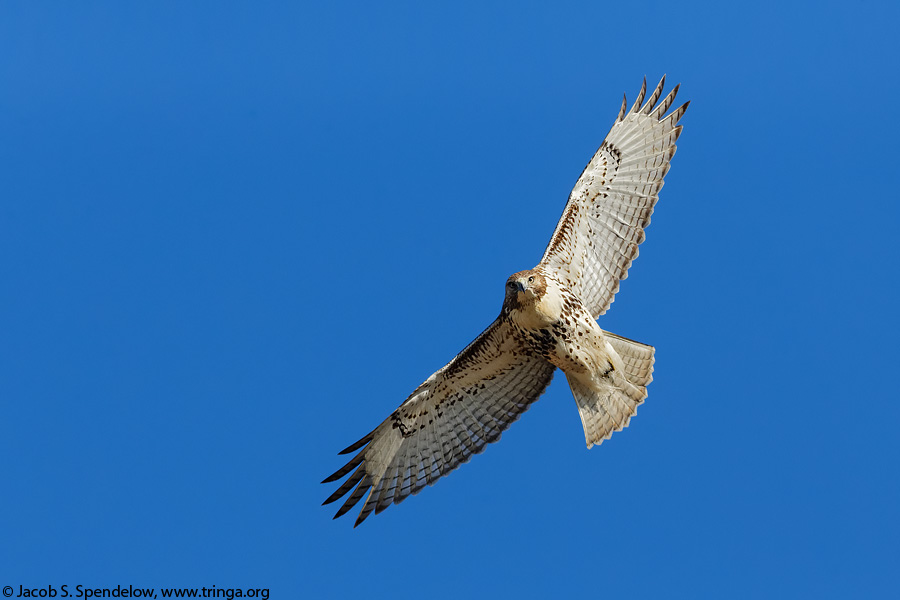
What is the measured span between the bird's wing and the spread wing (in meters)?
1.21

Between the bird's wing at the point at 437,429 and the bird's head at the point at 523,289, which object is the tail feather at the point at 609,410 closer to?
the bird's wing at the point at 437,429

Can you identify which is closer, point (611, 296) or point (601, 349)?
point (601, 349)

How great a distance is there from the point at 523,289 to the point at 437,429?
195cm

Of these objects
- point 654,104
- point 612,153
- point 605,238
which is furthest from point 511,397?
point 654,104

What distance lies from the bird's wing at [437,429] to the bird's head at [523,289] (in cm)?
89

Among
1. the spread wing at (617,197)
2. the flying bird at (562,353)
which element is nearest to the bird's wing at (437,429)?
the flying bird at (562,353)

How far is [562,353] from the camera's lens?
924 centimetres

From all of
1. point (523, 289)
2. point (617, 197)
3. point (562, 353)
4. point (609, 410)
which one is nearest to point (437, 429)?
point (562, 353)

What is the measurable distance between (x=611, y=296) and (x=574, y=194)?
118 centimetres

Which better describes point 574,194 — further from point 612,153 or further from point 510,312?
point 510,312

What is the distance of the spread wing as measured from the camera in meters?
10.1

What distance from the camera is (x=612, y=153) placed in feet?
33.5

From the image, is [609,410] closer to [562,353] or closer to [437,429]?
[562,353]

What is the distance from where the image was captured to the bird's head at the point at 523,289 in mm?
8828
